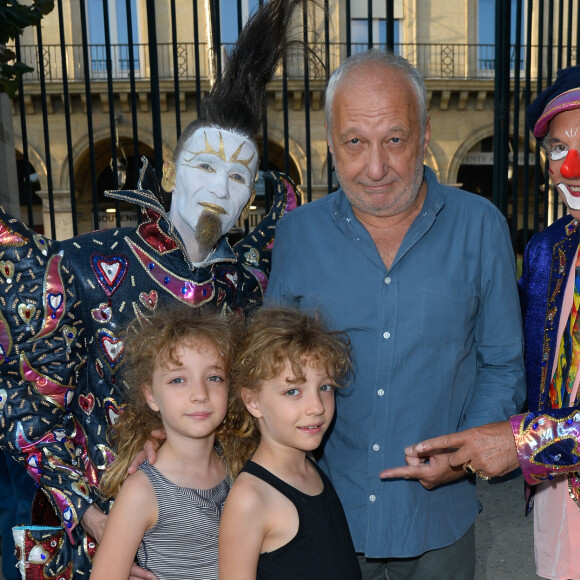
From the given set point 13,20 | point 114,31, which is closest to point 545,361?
point 13,20

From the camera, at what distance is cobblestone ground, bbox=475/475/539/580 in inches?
128

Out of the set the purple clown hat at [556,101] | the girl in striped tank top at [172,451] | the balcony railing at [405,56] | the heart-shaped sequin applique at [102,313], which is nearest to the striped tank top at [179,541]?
the girl in striped tank top at [172,451]

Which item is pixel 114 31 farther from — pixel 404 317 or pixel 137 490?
pixel 137 490

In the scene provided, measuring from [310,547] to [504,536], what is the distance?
2.31m

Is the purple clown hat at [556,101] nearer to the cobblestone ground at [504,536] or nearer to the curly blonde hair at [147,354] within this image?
the curly blonde hair at [147,354]

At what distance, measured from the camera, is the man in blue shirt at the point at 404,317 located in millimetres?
1822

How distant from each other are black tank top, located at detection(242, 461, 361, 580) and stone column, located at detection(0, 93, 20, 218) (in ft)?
9.52

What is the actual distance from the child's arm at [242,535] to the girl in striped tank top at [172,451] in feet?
0.47

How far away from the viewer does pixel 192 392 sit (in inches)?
69.1

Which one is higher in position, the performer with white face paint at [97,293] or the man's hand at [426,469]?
the performer with white face paint at [97,293]

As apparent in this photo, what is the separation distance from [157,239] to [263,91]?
660mm

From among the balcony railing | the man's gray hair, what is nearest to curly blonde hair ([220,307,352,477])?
the man's gray hair

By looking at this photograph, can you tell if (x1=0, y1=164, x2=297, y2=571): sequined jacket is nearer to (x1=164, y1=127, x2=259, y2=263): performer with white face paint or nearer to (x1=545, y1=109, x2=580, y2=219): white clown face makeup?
(x1=164, y1=127, x2=259, y2=263): performer with white face paint

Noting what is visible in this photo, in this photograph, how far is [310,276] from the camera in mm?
1933
